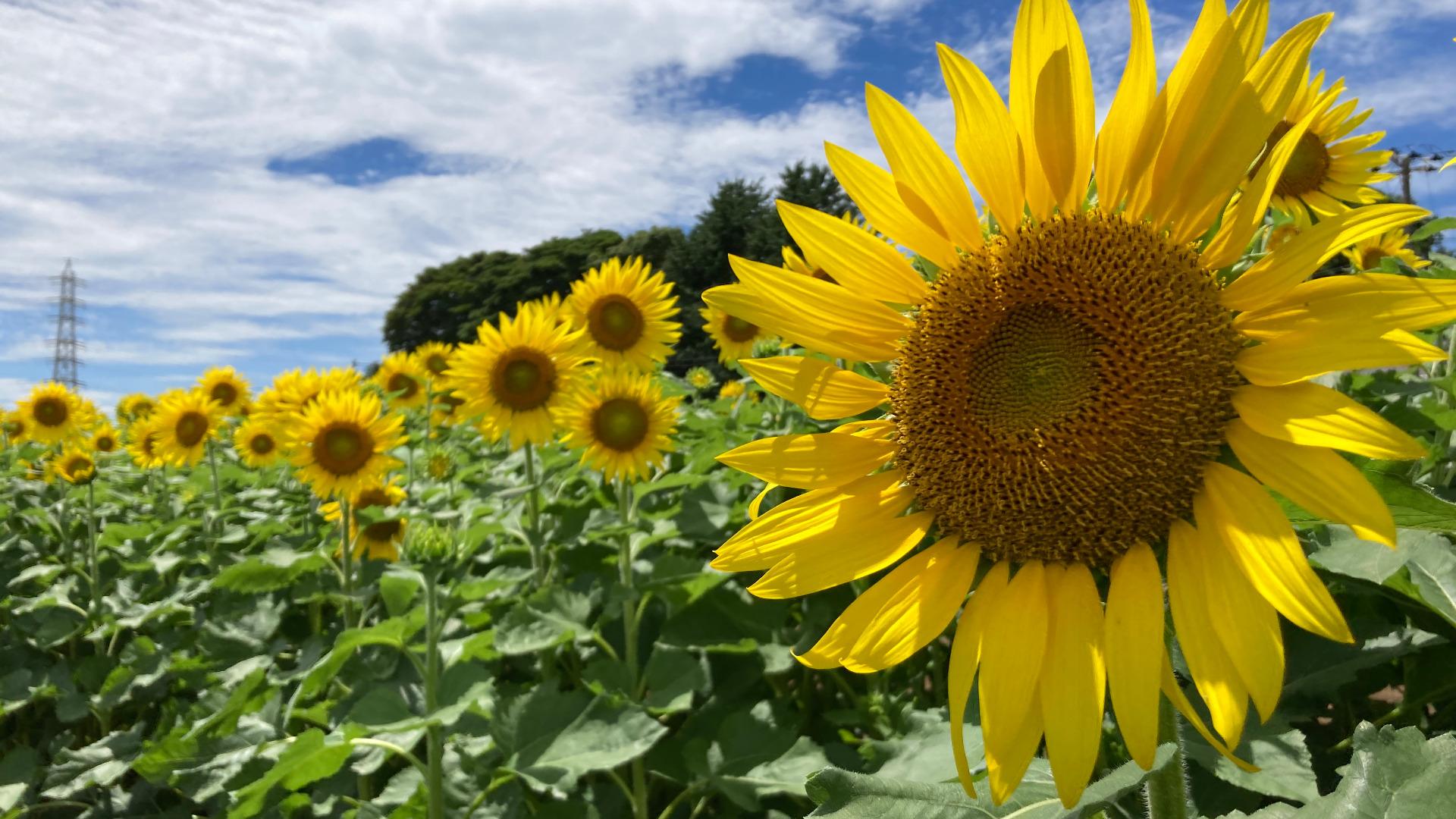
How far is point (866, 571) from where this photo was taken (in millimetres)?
1354

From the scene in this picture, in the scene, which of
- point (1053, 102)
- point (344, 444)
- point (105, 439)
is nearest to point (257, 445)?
point (344, 444)

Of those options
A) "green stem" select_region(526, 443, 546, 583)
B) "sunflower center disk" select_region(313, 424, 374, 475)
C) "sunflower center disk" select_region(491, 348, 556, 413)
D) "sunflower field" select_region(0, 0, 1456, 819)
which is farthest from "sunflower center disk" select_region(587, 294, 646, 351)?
"sunflower field" select_region(0, 0, 1456, 819)

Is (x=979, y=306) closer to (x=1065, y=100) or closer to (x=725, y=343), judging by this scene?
(x=1065, y=100)

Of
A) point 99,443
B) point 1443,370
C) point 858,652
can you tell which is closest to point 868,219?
point 858,652

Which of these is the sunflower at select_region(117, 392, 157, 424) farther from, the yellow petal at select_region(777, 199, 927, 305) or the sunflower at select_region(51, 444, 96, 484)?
the yellow petal at select_region(777, 199, 927, 305)

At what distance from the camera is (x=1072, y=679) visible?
118cm

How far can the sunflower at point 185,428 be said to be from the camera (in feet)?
23.3

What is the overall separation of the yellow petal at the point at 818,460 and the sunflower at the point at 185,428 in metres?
7.06

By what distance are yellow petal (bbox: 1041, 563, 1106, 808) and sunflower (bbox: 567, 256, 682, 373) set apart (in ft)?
12.4

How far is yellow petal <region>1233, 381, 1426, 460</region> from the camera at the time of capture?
1004 millimetres

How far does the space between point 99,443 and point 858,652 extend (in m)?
10.0

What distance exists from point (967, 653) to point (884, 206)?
675 millimetres

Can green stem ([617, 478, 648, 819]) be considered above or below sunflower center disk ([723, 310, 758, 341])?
below

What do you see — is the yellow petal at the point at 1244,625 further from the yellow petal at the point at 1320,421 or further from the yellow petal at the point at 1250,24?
the yellow petal at the point at 1250,24
